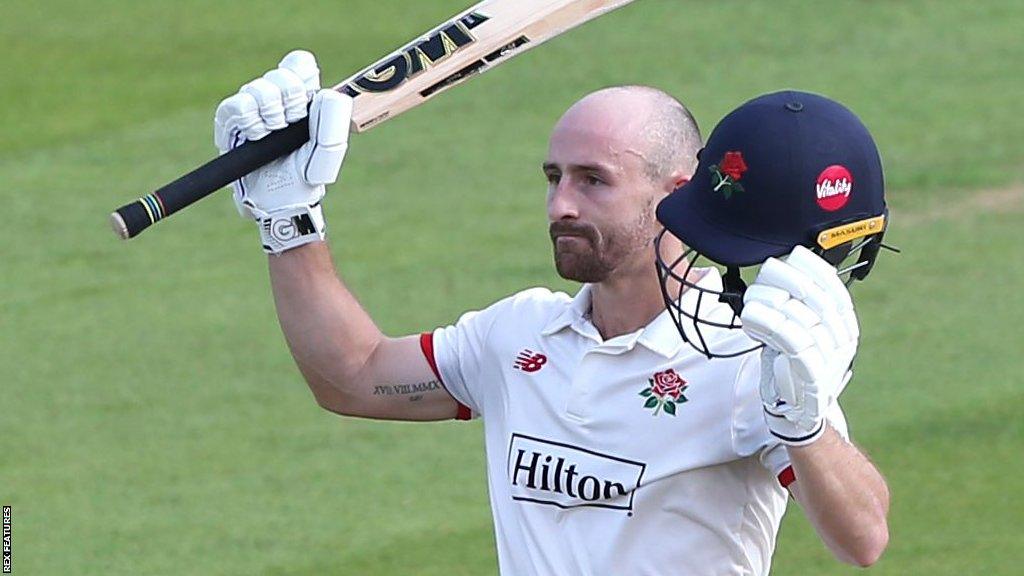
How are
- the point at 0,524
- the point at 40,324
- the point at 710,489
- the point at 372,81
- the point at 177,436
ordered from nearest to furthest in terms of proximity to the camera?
the point at 710,489, the point at 372,81, the point at 0,524, the point at 177,436, the point at 40,324

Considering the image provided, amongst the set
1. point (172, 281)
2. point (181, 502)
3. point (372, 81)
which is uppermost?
point (372, 81)

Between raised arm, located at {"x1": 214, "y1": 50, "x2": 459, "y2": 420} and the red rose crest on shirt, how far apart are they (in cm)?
77

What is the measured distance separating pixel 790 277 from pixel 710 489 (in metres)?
0.77

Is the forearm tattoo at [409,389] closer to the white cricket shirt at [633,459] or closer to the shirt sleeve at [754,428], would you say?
the white cricket shirt at [633,459]

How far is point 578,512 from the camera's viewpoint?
452 cm

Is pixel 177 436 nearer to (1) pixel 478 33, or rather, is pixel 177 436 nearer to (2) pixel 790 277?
(1) pixel 478 33

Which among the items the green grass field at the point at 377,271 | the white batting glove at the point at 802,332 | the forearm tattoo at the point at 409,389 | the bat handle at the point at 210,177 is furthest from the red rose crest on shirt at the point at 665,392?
the green grass field at the point at 377,271

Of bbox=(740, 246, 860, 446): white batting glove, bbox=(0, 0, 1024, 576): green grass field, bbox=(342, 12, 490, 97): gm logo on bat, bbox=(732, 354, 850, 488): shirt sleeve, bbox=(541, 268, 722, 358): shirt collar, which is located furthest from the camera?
bbox=(0, 0, 1024, 576): green grass field

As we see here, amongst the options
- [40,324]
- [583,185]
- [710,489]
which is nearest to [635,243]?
[583,185]

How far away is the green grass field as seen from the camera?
8055mm

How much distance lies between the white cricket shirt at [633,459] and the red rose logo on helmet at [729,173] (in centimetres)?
49

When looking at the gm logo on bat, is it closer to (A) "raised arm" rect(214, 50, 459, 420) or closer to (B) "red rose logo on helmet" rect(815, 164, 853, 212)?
(A) "raised arm" rect(214, 50, 459, 420)

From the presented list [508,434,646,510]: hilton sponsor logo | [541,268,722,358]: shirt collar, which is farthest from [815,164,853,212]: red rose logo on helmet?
[508,434,646,510]: hilton sponsor logo

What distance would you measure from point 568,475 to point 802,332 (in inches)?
38.4
